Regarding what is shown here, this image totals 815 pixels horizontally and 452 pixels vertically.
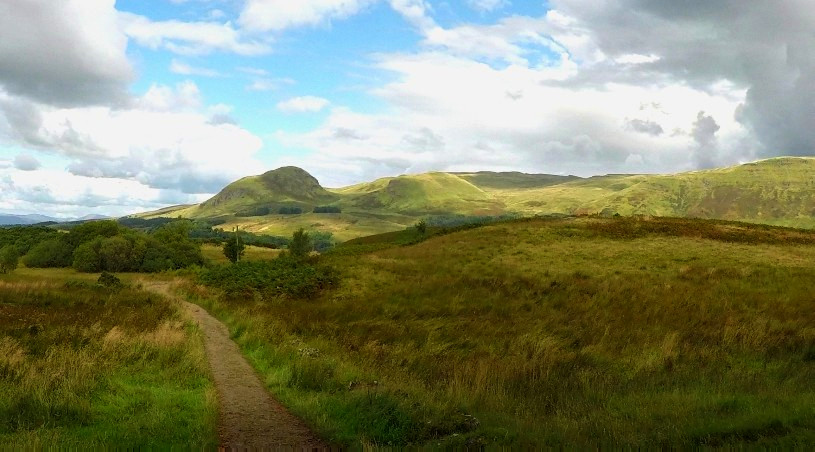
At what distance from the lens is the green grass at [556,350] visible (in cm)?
795

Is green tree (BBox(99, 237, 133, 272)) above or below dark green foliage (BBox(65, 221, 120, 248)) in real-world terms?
below

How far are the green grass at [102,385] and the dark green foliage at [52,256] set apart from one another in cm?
10653

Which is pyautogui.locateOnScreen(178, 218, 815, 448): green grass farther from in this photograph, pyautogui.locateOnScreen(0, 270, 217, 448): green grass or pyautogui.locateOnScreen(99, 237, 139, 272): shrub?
pyautogui.locateOnScreen(99, 237, 139, 272): shrub

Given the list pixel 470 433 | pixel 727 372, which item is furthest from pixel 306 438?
pixel 727 372

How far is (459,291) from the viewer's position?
2786 centimetres

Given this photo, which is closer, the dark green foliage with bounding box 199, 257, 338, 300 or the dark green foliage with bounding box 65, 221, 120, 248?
the dark green foliage with bounding box 199, 257, 338, 300

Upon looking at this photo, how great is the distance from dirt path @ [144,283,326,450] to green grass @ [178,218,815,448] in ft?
1.10

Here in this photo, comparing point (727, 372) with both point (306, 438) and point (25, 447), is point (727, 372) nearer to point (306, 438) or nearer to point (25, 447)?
point (306, 438)

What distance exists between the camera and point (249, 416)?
9.09m

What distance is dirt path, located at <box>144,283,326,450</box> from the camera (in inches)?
305

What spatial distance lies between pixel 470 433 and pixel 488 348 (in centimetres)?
898

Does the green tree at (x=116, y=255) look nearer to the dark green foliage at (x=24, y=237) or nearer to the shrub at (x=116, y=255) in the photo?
the shrub at (x=116, y=255)

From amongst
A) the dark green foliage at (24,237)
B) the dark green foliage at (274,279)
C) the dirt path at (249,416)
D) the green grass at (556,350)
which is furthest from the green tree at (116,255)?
the dirt path at (249,416)

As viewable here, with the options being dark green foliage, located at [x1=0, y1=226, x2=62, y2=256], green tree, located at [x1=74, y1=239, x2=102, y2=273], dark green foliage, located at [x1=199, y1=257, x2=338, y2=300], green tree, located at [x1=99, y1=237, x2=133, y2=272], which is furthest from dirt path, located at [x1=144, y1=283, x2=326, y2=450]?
dark green foliage, located at [x1=0, y1=226, x2=62, y2=256]
